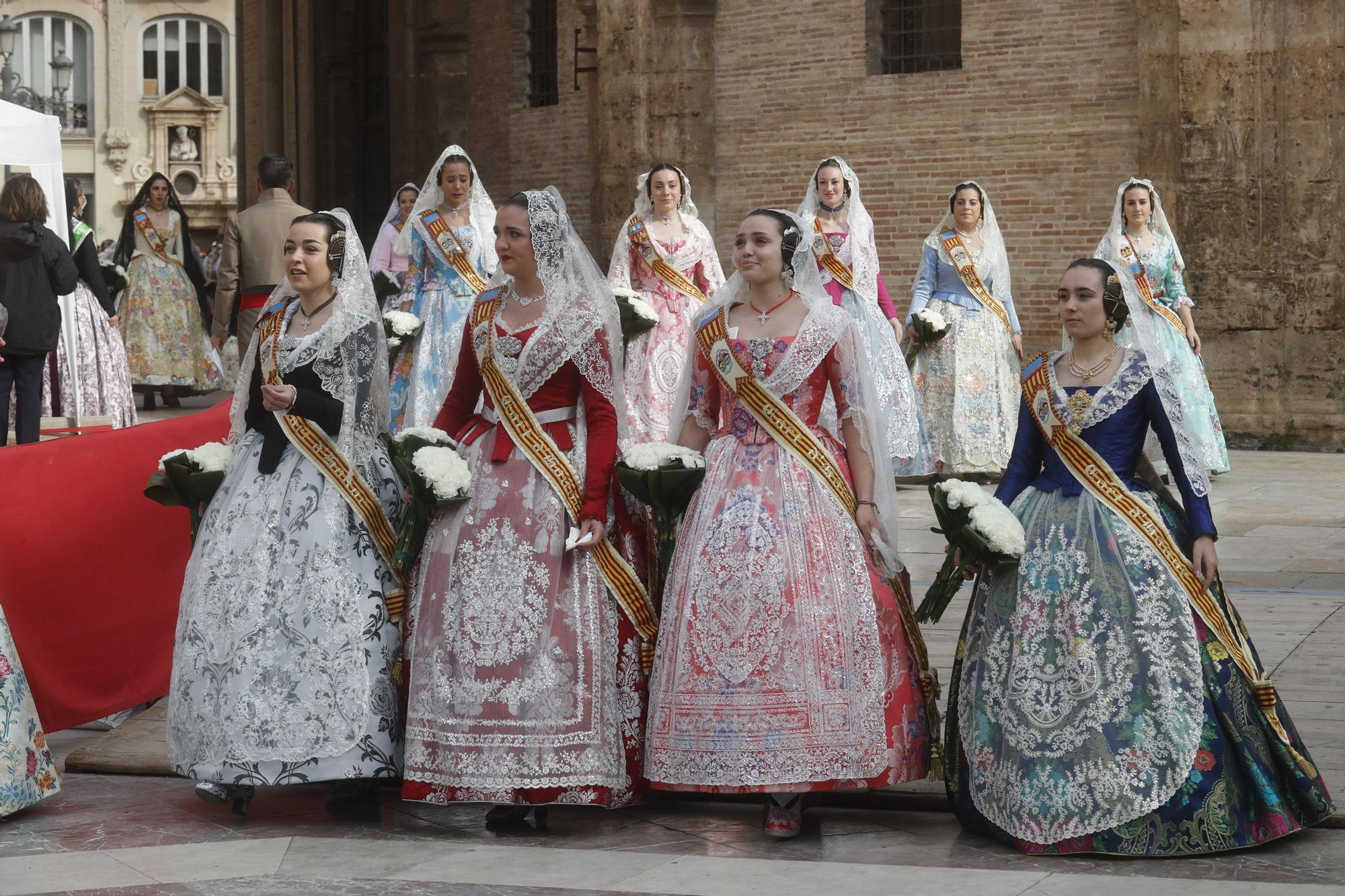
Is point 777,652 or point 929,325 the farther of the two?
point 929,325

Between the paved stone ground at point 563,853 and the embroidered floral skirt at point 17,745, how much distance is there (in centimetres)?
8

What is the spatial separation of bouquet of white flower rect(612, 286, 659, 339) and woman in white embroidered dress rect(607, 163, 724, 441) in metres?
0.94

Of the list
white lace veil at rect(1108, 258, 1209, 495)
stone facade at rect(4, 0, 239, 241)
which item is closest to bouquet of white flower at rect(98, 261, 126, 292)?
white lace veil at rect(1108, 258, 1209, 495)

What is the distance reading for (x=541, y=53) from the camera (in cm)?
2075

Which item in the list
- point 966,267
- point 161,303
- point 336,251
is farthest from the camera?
point 161,303

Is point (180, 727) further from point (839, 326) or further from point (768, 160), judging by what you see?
point (768, 160)

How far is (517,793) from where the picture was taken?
5.32 metres

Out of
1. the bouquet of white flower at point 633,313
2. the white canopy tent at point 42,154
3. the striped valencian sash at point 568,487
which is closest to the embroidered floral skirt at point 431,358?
the bouquet of white flower at point 633,313

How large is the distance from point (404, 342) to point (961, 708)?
223 inches

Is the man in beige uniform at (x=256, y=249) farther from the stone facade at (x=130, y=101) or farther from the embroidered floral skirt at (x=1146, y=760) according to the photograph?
the stone facade at (x=130, y=101)

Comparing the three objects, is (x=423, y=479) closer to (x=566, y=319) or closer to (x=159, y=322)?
(x=566, y=319)

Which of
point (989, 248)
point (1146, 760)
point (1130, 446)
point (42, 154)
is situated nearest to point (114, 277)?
point (42, 154)

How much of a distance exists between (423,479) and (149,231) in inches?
524

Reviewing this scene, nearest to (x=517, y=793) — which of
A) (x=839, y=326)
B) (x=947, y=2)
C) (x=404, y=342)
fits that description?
(x=839, y=326)
